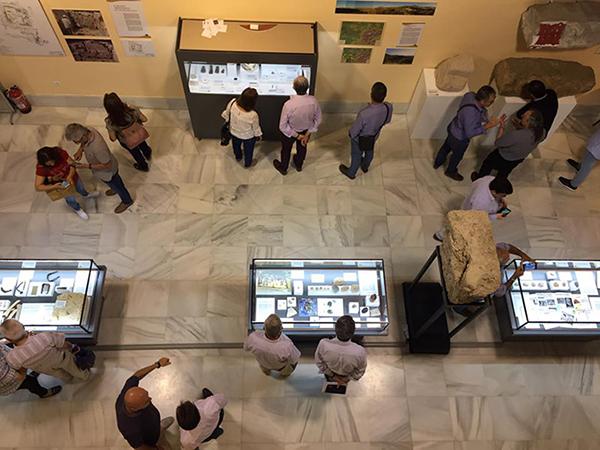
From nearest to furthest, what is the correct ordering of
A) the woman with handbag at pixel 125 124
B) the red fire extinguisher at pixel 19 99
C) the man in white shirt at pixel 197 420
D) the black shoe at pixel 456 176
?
1. the man in white shirt at pixel 197 420
2. the woman with handbag at pixel 125 124
3. the red fire extinguisher at pixel 19 99
4. the black shoe at pixel 456 176

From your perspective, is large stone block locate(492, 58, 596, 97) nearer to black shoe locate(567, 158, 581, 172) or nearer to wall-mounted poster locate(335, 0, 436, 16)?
black shoe locate(567, 158, 581, 172)

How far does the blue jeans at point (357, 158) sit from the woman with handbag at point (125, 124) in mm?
2782

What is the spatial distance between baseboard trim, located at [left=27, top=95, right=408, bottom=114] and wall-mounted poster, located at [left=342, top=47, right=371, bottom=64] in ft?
2.67

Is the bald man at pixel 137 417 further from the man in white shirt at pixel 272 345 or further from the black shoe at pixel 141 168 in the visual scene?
the black shoe at pixel 141 168

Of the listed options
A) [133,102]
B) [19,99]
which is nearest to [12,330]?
[133,102]

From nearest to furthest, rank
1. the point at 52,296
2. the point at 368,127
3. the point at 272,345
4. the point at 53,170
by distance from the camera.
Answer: the point at 272,345, the point at 52,296, the point at 53,170, the point at 368,127

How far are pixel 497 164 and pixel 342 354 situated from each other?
3825 millimetres

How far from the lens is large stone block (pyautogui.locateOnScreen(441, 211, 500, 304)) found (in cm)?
464

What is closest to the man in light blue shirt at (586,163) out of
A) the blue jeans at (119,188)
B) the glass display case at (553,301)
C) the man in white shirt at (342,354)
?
the glass display case at (553,301)

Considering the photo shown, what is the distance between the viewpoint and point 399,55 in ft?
21.8

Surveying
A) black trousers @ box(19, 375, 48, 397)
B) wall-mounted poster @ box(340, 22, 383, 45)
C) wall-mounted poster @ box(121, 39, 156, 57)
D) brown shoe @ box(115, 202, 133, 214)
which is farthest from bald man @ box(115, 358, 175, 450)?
wall-mounted poster @ box(340, 22, 383, 45)

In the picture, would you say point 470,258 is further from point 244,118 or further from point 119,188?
point 119,188

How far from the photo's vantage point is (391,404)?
5594mm

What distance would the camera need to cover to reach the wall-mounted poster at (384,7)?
19.3 ft
